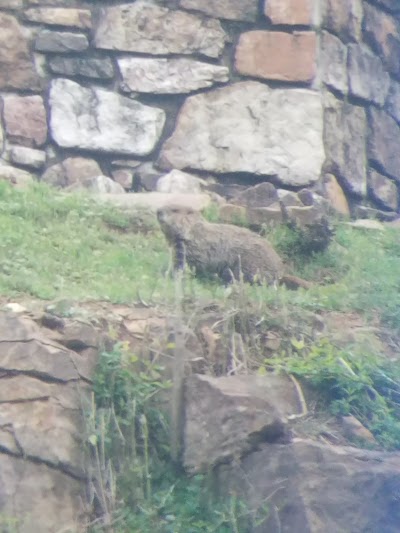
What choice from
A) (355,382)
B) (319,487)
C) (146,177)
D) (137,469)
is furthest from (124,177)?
(319,487)

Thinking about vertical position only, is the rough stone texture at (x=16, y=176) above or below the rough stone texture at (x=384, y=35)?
→ below

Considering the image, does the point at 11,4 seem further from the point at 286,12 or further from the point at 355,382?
the point at 355,382

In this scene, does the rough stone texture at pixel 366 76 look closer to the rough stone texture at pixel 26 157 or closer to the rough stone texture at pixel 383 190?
the rough stone texture at pixel 383 190

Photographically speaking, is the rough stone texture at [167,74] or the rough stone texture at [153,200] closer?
the rough stone texture at [153,200]

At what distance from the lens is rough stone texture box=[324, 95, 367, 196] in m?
7.30

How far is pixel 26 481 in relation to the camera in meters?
3.77

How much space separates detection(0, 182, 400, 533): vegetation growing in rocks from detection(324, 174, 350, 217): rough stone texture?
887mm

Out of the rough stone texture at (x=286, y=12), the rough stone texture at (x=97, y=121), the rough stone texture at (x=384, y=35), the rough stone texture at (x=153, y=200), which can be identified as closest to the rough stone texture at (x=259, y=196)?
the rough stone texture at (x=153, y=200)

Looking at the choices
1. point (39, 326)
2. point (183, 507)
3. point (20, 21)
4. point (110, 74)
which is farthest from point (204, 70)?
point (183, 507)

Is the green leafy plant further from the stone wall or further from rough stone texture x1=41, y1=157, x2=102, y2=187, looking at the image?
rough stone texture x1=41, y1=157, x2=102, y2=187

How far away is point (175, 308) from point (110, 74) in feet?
10.4

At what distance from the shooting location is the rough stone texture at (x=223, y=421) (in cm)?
383

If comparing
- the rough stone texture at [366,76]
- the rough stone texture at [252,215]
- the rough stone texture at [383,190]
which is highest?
the rough stone texture at [366,76]

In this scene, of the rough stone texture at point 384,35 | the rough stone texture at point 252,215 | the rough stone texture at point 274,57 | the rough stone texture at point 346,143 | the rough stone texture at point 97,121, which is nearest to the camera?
the rough stone texture at point 252,215
